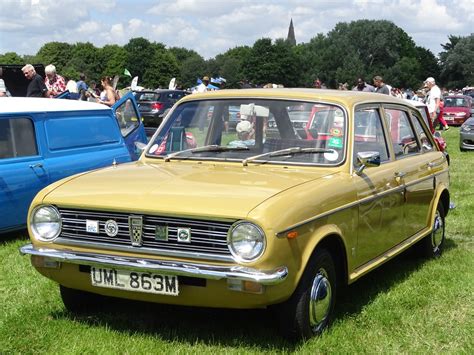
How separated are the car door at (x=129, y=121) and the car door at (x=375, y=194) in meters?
5.12

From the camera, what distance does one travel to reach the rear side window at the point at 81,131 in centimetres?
797

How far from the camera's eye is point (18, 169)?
292 inches

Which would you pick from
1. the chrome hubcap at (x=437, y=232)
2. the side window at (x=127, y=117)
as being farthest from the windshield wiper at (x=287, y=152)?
the side window at (x=127, y=117)

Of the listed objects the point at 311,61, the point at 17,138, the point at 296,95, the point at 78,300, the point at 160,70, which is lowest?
the point at 160,70

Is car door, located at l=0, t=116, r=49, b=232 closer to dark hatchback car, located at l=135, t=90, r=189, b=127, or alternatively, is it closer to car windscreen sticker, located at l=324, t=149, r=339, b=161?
car windscreen sticker, located at l=324, t=149, r=339, b=161

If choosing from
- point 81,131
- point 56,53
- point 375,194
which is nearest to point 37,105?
point 81,131

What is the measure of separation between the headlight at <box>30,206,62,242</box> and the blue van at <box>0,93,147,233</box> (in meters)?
2.97

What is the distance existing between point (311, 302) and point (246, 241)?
2.31 feet

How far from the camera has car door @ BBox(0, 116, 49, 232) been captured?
7316mm

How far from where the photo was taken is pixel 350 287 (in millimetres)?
5887

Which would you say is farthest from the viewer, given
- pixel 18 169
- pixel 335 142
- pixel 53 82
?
pixel 53 82

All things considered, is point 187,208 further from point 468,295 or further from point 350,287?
point 468,295

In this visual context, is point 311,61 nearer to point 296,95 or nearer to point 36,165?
point 36,165

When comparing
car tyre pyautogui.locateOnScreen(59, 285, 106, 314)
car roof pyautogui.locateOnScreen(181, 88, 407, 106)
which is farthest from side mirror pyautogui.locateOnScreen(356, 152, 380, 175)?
car tyre pyautogui.locateOnScreen(59, 285, 106, 314)
